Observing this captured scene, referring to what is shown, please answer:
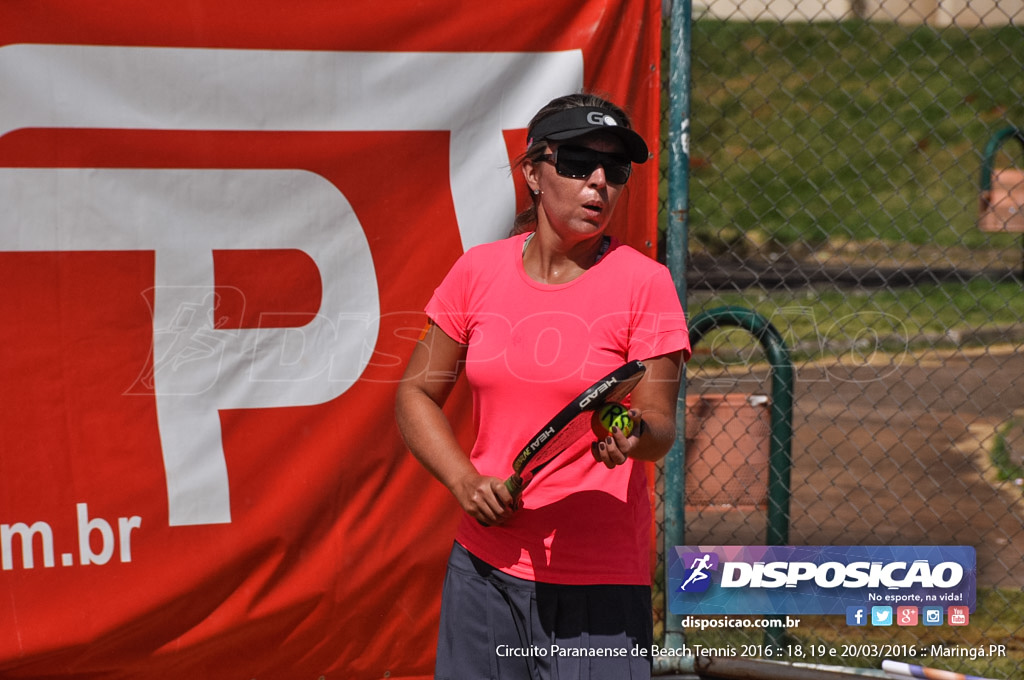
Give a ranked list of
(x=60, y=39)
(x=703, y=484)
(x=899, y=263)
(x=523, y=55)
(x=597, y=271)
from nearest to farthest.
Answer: (x=597, y=271)
(x=60, y=39)
(x=523, y=55)
(x=703, y=484)
(x=899, y=263)

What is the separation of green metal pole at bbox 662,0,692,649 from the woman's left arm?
1.12 metres

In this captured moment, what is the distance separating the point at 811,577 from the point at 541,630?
1.67 metres

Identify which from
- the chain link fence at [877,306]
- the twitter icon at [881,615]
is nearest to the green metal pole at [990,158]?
the chain link fence at [877,306]

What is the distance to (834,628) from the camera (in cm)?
432

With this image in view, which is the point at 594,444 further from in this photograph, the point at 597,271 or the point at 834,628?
the point at 834,628

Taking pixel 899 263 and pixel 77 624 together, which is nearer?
pixel 77 624

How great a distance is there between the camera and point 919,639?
4.19m

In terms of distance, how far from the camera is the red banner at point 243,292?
11.1ft

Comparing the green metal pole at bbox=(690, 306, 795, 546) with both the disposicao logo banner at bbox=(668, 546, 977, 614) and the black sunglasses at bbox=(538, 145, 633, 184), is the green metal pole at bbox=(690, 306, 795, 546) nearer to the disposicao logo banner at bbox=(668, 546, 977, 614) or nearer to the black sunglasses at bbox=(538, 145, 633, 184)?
the disposicao logo banner at bbox=(668, 546, 977, 614)

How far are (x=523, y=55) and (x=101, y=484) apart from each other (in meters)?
1.94

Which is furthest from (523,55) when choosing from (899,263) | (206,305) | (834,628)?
(899,263)

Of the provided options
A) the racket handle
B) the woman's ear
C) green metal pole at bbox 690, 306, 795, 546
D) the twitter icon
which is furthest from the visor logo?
the twitter icon

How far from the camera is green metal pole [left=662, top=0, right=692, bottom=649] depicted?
3.61m

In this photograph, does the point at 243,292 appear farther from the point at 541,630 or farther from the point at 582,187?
the point at 541,630
